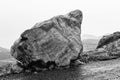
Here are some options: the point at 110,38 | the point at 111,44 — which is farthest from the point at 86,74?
the point at 110,38

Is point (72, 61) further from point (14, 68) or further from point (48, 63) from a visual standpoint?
point (14, 68)

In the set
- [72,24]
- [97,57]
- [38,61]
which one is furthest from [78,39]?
[38,61]

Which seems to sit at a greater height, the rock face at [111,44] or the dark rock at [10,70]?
the rock face at [111,44]

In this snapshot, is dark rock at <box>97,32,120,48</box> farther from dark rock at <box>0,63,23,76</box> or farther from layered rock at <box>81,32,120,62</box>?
dark rock at <box>0,63,23,76</box>

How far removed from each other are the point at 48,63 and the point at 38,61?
3.61 meters

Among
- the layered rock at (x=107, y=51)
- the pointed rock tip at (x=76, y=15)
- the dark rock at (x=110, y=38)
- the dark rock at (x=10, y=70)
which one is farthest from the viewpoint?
the dark rock at (x=110, y=38)

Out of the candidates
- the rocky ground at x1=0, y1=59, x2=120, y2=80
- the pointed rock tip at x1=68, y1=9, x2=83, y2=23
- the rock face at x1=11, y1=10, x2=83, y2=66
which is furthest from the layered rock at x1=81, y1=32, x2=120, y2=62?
the rocky ground at x1=0, y1=59, x2=120, y2=80

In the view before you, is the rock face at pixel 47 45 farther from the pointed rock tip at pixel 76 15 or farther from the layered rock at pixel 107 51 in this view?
the layered rock at pixel 107 51

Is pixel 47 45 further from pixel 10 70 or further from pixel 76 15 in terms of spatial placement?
pixel 76 15

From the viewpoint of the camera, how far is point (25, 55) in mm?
79562

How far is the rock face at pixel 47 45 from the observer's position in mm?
77750

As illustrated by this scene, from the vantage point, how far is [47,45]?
78.1 meters

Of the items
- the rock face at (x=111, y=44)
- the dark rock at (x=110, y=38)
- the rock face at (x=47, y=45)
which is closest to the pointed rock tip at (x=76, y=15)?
the rock face at (x=47, y=45)

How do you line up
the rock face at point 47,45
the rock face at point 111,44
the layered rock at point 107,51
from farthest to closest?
the rock face at point 111,44 → the layered rock at point 107,51 → the rock face at point 47,45
